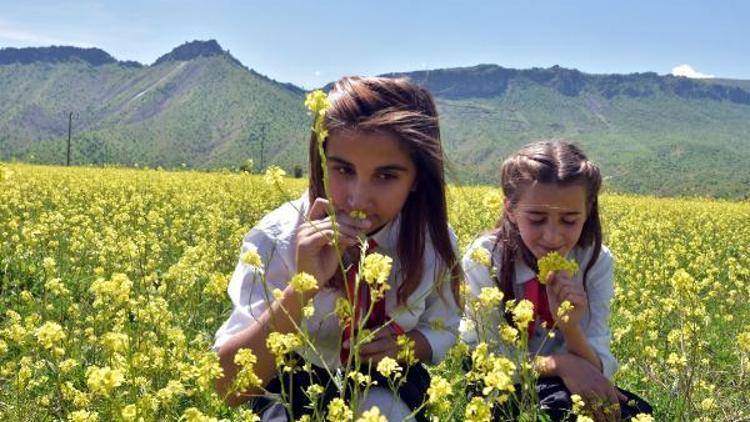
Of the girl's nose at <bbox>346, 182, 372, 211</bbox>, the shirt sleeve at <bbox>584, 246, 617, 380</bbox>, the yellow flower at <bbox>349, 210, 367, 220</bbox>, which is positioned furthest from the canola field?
the girl's nose at <bbox>346, 182, 372, 211</bbox>

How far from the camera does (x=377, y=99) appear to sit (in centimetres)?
240

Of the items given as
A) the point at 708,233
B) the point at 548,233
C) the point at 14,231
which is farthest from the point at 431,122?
the point at 708,233

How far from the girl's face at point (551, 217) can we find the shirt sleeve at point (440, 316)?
330mm

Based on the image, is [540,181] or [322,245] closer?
[322,245]

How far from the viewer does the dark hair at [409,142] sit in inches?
91.9

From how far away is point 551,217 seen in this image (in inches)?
114

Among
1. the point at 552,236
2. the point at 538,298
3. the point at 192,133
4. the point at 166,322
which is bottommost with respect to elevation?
the point at 166,322

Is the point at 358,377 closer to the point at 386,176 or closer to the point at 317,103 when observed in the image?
the point at 317,103

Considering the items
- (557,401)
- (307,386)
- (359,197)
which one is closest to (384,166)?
(359,197)

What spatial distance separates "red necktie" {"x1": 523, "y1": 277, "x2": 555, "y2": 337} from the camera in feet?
9.82

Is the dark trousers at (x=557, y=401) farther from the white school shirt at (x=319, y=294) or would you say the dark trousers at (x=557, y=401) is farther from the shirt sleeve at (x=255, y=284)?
the shirt sleeve at (x=255, y=284)

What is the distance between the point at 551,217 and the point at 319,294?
984 mm

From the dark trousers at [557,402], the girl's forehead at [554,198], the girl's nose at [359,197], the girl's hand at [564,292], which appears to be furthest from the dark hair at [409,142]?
the dark trousers at [557,402]

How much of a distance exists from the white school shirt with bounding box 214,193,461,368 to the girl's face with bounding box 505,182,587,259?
331 millimetres
